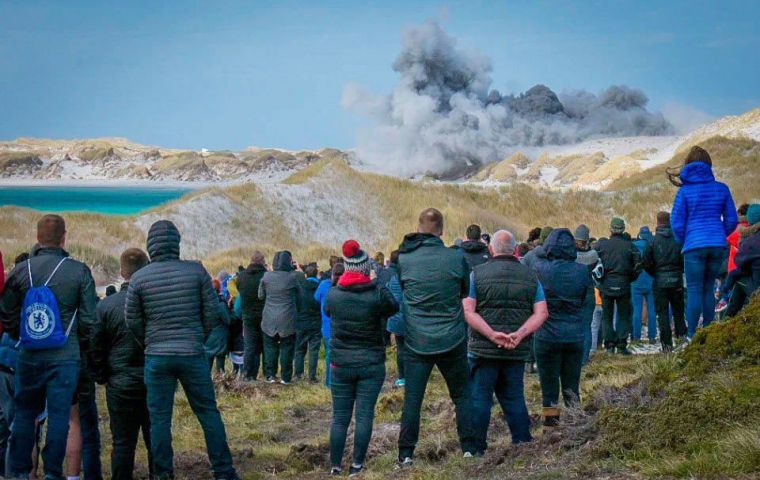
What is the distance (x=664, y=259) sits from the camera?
12.6m

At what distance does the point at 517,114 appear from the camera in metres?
117

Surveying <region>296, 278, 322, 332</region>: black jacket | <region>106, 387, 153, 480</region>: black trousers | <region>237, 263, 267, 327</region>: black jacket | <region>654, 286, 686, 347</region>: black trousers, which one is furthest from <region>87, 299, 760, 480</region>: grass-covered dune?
<region>237, 263, 267, 327</region>: black jacket

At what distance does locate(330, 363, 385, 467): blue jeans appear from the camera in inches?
325

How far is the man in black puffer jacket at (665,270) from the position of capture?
12.5 metres

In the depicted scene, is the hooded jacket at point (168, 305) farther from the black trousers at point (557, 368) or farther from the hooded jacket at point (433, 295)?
the black trousers at point (557, 368)

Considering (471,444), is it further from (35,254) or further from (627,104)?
(627,104)

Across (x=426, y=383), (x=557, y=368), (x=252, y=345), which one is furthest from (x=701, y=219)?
(x=252, y=345)

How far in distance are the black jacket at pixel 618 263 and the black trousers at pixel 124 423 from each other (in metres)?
7.46

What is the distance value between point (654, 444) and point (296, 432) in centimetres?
576

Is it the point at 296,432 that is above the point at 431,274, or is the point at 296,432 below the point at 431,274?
below

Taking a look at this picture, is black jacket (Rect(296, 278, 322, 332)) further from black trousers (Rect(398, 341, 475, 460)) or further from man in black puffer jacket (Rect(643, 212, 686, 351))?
black trousers (Rect(398, 341, 475, 460))

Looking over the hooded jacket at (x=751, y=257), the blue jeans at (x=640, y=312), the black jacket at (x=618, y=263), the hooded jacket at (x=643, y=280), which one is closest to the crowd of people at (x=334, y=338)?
the hooded jacket at (x=751, y=257)

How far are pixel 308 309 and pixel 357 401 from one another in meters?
6.99

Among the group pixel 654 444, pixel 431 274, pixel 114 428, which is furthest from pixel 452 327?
pixel 114 428
